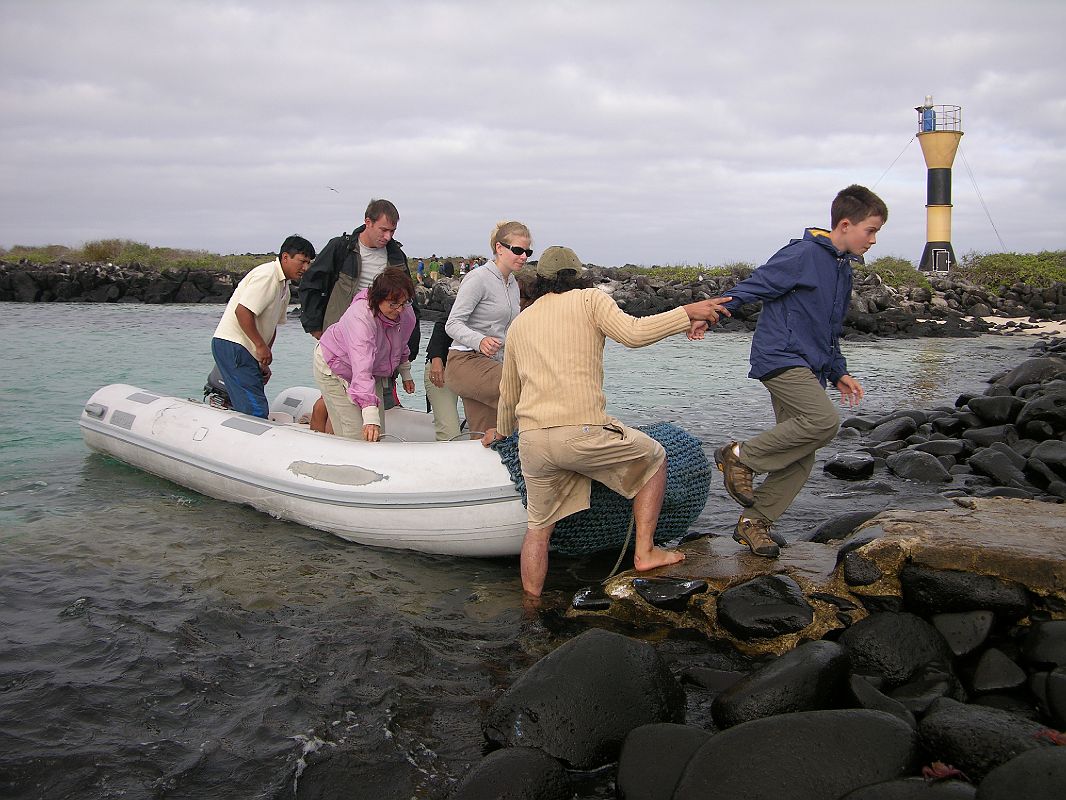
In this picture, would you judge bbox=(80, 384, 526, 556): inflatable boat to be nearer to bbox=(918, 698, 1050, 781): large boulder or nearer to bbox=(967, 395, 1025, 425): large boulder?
bbox=(918, 698, 1050, 781): large boulder

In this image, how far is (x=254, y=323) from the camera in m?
7.39

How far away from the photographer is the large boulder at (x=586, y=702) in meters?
3.56

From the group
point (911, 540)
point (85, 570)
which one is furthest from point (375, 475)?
point (911, 540)

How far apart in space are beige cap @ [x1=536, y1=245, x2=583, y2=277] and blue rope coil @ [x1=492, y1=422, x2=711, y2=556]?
1.32 meters

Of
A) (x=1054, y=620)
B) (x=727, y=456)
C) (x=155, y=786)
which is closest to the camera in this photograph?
(x=155, y=786)

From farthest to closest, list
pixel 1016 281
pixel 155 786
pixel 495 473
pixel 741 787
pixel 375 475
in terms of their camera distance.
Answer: pixel 1016 281 → pixel 375 475 → pixel 495 473 → pixel 155 786 → pixel 741 787

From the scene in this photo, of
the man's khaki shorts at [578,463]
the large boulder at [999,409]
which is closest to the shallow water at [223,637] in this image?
the man's khaki shorts at [578,463]

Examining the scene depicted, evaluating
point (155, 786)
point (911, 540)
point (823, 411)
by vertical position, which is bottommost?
point (155, 786)

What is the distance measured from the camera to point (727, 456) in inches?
212

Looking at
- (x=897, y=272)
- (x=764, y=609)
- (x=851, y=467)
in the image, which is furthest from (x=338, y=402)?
(x=897, y=272)

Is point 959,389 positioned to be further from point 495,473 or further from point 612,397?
point 495,473

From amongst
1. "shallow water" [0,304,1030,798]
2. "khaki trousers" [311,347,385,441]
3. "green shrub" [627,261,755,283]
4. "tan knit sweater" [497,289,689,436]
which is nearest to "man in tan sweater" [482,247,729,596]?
"tan knit sweater" [497,289,689,436]

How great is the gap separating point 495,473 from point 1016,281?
37.6 meters

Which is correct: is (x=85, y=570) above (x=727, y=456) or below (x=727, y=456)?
below
